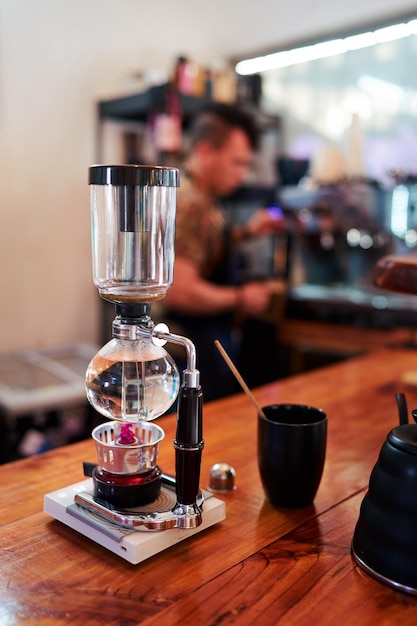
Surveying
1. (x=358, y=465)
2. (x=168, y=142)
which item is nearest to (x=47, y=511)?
(x=358, y=465)

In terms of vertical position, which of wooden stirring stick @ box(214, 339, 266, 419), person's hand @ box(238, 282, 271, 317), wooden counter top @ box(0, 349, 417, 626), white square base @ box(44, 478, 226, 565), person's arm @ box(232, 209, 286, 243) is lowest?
wooden counter top @ box(0, 349, 417, 626)

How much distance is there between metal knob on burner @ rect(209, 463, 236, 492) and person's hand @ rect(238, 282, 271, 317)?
1674 millimetres

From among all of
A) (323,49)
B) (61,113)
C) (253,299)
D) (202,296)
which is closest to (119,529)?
(202,296)

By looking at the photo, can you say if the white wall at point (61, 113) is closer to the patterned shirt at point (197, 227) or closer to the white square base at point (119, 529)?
the patterned shirt at point (197, 227)

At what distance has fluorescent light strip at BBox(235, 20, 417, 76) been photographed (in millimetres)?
3393

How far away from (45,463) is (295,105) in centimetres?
338

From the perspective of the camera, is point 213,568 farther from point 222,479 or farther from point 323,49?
point 323,49

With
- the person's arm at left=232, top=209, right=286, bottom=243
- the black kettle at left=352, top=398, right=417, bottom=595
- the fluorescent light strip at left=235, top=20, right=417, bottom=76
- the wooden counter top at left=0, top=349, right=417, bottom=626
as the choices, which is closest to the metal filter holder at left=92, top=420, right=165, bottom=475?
the wooden counter top at left=0, top=349, right=417, bottom=626

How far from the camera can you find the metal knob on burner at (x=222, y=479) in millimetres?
984

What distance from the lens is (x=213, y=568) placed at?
0.75 meters

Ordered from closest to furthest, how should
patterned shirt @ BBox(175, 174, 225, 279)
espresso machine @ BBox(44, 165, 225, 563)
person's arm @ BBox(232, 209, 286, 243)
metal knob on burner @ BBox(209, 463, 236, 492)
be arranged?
espresso machine @ BBox(44, 165, 225, 563) → metal knob on burner @ BBox(209, 463, 236, 492) → patterned shirt @ BBox(175, 174, 225, 279) → person's arm @ BBox(232, 209, 286, 243)

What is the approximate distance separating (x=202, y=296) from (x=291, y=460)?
159cm

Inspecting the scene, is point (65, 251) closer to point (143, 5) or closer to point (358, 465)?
point (143, 5)

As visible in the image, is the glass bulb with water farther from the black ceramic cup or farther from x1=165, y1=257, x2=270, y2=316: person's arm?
x1=165, y1=257, x2=270, y2=316: person's arm
